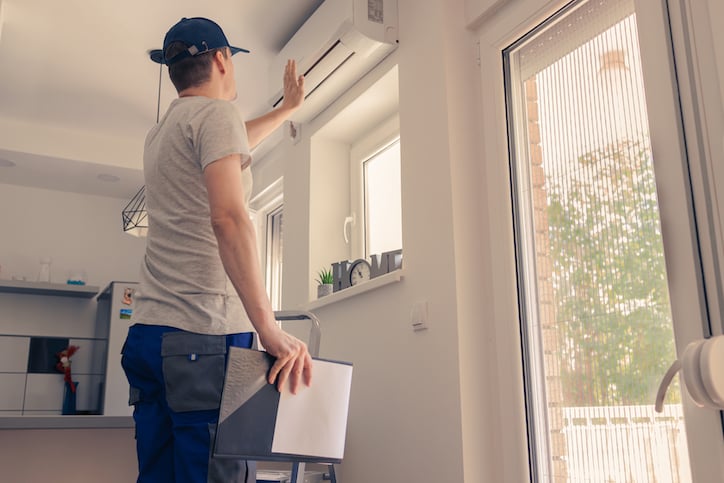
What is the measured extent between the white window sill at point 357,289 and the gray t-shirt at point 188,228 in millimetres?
1125

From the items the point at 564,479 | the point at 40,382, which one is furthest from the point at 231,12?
the point at 40,382

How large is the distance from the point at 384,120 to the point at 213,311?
7.41ft

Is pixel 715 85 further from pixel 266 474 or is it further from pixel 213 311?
pixel 266 474

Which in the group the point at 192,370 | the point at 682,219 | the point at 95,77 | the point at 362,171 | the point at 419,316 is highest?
the point at 95,77

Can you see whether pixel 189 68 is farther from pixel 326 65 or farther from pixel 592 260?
pixel 326 65

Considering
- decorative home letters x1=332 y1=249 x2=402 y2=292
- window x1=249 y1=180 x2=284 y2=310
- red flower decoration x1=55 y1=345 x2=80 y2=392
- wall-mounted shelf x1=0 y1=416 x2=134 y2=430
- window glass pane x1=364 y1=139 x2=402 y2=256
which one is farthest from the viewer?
red flower decoration x1=55 y1=345 x2=80 y2=392

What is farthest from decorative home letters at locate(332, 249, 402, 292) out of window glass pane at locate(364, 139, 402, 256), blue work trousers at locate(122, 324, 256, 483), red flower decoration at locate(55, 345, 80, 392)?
red flower decoration at locate(55, 345, 80, 392)

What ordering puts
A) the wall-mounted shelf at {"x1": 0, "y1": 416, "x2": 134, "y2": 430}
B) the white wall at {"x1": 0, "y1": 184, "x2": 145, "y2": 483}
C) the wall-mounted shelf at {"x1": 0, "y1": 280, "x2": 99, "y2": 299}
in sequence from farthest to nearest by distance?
the white wall at {"x1": 0, "y1": 184, "x2": 145, "y2": 483} → the wall-mounted shelf at {"x1": 0, "y1": 280, "x2": 99, "y2": 299} → the wall-mounted shelf at {"x1": 0, "y1": 416, "x2": 134, "y2": 430}

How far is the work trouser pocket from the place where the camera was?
4.13 feet

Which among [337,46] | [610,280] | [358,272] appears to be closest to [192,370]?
[610,280]

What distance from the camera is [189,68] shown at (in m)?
1.56

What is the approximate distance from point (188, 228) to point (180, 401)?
0.35 m

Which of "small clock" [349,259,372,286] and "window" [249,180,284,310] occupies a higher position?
"window" [249,180,284,310]

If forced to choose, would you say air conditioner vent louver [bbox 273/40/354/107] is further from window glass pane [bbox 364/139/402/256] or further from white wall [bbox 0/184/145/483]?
white wall [bbox 0/184/145/483]
